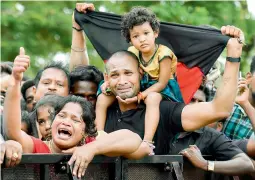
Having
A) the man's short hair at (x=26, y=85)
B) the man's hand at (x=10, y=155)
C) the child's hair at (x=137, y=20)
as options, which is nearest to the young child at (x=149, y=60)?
the child's hair at (x=137, y=20)

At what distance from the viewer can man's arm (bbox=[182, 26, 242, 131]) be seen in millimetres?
5426

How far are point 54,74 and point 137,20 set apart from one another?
1.00m

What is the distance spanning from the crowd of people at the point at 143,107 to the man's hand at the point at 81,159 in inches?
13.8

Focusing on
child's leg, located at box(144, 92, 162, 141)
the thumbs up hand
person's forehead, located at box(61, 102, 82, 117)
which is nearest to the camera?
the thumbs up hand

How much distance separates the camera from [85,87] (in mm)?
6512

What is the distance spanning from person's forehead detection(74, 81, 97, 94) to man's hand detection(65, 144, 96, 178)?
2116mm

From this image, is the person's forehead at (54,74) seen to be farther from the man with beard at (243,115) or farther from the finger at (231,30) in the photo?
the finger at (231,30)

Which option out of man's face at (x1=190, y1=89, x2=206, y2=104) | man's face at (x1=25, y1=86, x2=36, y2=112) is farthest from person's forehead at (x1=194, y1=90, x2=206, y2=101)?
man's face at (x1=25, y1=86, x2=36, y2=112)

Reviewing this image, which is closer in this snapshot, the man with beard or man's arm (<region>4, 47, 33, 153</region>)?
man's arm (<region>4, 47, 33, 153</region>)

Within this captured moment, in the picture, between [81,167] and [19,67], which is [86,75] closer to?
[19,67]

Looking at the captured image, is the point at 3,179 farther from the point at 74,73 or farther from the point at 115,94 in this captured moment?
the point at 74,73

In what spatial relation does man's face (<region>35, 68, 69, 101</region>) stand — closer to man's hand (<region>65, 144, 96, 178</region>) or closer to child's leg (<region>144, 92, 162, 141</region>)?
child's leg (<region>144, 92, 162, 141</region>)

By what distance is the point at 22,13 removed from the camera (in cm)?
1473

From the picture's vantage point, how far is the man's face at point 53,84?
6422 mm
